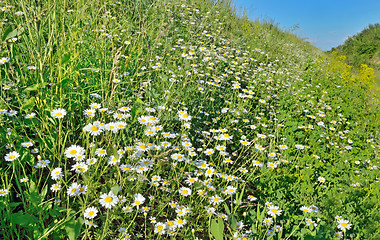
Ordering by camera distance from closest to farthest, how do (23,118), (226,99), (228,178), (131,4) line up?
(23,118) < (228,178) < (226,99) < (131,4)

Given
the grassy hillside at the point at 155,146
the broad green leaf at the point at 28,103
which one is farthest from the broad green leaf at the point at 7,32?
the broad green leaf at the point at 28,103

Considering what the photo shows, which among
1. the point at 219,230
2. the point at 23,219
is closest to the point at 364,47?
the point at 219,230

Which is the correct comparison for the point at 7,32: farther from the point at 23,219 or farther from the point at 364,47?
the point at 364,47

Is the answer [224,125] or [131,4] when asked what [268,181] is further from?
[131,4]

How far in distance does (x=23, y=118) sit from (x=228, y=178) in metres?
1.70

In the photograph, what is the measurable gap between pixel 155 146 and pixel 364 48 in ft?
45.4

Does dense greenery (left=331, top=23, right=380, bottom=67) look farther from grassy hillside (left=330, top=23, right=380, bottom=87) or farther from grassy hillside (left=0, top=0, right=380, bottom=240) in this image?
grassy hillside (left=0, top=0, right=380, bottom=240)

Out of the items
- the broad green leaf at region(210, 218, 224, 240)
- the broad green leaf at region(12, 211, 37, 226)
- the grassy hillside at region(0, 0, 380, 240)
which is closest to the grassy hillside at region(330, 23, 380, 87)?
the grassy hillside at region(0, 0, 380, 240)

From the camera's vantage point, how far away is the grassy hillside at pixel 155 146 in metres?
1.61

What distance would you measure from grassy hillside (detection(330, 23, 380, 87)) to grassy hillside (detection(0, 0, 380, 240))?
7097 mm

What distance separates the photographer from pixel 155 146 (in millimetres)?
1968

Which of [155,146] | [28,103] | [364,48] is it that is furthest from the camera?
[364,48]

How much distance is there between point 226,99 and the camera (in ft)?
12.3

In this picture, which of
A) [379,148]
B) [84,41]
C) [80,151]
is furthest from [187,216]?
[379,148]
